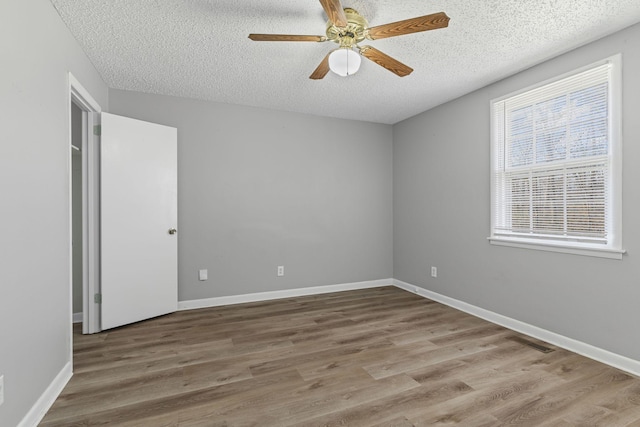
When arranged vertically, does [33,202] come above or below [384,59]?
below

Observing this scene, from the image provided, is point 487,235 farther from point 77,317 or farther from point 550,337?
point 77,317

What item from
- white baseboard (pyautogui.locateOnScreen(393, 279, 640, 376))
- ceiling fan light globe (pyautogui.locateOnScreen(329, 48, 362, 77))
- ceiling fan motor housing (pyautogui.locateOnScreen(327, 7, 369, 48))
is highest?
ceiling fan motor housing (pyautogui.locateOnScreen(327, 7, 369, 48))

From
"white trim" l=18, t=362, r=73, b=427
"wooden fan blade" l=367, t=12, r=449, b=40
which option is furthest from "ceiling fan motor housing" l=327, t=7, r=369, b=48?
"white trim" l=18, t=362, r=73, b=427

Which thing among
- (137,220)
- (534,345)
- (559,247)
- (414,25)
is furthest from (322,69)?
(534,345)

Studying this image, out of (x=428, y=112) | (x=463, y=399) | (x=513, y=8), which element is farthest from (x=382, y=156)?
(x=463, y=399)

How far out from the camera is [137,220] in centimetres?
315

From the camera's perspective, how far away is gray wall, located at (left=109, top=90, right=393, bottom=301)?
3.67 metres

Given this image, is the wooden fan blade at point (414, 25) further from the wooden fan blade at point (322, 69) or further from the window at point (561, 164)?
the window at point (561, 164)

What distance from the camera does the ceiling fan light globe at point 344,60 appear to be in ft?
6.76

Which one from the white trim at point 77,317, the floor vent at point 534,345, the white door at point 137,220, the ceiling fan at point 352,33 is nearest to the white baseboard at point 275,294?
the white door at point 137,220

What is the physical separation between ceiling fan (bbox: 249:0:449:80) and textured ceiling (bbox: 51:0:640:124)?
0.13 meters

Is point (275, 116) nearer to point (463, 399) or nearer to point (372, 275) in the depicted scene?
point (372, 275)

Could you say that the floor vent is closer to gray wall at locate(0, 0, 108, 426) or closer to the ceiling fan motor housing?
the ceiling fan motor housing

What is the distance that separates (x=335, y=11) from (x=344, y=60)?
1.22 ft
